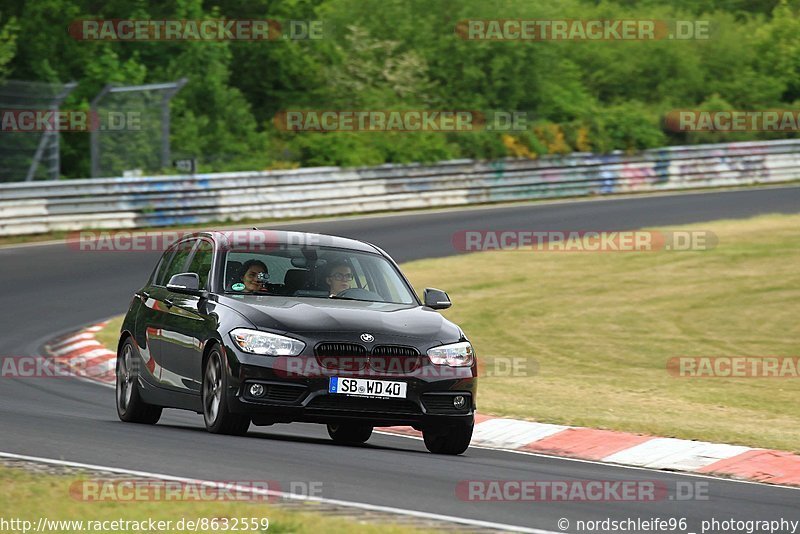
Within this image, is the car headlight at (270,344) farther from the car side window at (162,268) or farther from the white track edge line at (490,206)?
the white track edge line at (490,206)

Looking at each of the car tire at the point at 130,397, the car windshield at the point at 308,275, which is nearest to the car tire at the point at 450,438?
the car windshield at the point at 308,275

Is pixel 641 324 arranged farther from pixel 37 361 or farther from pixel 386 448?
pixel 386 448

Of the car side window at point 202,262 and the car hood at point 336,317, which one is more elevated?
the car side window at point 202,262

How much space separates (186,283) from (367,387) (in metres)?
1.67

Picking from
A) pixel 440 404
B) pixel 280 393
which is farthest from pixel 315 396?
pixel 440 404

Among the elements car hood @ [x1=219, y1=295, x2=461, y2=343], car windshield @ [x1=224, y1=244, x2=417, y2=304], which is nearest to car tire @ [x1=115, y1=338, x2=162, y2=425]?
car windshield @ [x1=224, y1=244, x2=417, y2=304]

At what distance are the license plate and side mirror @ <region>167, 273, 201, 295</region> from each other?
1450 mm

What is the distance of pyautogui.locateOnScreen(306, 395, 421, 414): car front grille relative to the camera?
9.84m

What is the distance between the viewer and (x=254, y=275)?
1089cm

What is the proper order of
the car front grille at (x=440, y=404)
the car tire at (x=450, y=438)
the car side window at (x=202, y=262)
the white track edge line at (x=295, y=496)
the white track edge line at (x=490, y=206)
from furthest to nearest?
the white track edge line at (x=490, y=206) → the car side window at (x=202, y=262) → the car tire at (x=450, y=438) → the car front grille at (x=440, y=404) → the white track edge line at (x=295, y=496)

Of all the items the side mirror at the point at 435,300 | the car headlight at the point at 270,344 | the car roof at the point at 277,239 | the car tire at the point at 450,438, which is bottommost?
the car tire at the point at 450,438

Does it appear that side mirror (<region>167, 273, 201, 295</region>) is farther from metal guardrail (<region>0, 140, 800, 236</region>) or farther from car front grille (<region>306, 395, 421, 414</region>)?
metal guardrail (<region>0, 140, 800, 236</region>)

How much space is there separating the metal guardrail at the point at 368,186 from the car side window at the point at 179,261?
1463 cm

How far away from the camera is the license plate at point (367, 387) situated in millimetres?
9859
